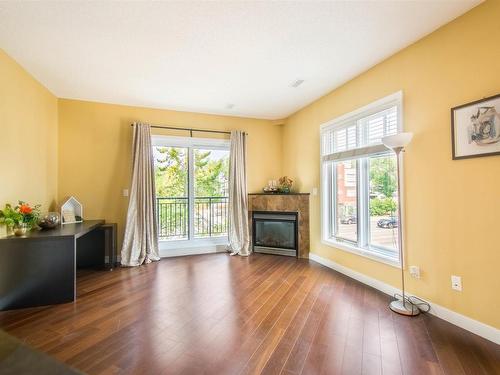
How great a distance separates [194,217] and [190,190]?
551mm

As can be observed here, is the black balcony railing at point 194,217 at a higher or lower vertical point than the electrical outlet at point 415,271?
higher

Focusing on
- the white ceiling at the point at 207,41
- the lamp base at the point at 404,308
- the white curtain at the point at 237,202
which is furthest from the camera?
the white curtain at the point at 237,202

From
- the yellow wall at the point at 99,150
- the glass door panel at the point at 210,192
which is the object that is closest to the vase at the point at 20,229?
the yellow wall at the point at 99,150

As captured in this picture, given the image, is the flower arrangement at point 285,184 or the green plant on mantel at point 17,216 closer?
the green plant on mantel at point 17,216

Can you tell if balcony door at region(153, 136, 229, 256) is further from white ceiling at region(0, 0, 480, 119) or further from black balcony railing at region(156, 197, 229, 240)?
white ceiling at region(0, 0, 480, 119)

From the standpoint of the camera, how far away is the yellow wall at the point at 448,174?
2.10m

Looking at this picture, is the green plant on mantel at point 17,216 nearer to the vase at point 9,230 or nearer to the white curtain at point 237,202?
the vase at point 9,230

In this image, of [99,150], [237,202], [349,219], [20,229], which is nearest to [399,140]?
[349,219]

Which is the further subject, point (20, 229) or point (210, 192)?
point (210, 192)

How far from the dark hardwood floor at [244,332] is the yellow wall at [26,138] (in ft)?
4.73

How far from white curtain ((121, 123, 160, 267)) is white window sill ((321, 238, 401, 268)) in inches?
118

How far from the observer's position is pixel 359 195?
11.5ft

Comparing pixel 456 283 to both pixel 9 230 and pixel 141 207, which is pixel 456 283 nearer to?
pixel 141 207

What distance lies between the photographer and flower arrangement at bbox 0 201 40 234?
271 cm
